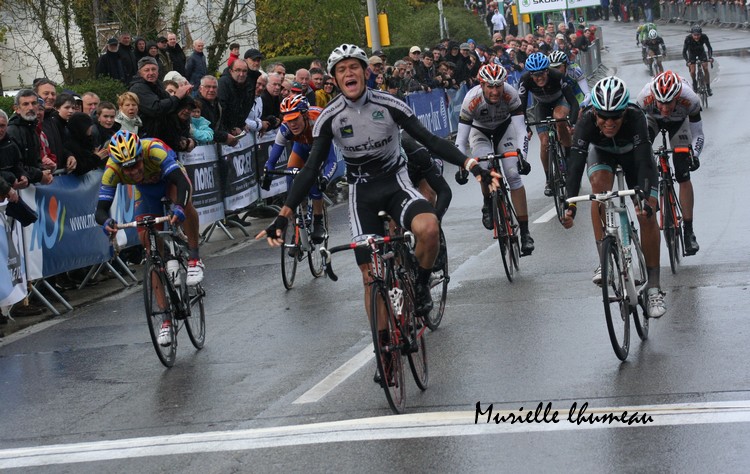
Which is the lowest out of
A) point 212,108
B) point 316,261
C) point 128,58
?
point 316,261

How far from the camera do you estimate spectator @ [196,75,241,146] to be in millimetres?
17453

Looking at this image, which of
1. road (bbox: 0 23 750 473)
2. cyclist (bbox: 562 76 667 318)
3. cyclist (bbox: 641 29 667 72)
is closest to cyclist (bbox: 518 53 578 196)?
road (bbox: 0 23 750 473)

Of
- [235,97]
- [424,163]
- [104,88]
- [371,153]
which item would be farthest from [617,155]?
[104,88]

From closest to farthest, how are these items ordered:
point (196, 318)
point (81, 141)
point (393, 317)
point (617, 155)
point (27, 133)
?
point (393, 317), point (617, 155), point (196, 318), point (27, 133), point (81, 141)

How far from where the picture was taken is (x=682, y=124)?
12344 mm

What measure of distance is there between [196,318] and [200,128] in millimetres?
6752

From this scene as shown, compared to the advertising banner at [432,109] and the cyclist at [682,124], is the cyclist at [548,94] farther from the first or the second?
the advertising banner at [432,109]

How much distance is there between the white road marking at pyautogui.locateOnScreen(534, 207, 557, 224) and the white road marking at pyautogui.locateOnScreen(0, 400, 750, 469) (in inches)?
338

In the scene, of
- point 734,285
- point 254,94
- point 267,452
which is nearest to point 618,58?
point 254,94

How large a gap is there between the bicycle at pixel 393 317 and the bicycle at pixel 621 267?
1225mm

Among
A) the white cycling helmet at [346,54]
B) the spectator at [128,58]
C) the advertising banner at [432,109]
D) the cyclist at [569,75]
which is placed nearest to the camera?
the white cycling helmet at [346,54]

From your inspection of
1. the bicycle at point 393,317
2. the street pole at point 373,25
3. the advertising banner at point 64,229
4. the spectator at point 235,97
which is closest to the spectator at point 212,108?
the spectator at point 235,97

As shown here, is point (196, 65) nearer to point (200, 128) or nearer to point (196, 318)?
point (200, 128)

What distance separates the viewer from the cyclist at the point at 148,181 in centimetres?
1014
